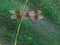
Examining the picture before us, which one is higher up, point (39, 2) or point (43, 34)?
point (39, 2)

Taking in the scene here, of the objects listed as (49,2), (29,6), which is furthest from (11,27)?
(49,2)

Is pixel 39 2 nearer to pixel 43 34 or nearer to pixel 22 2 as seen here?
pixel 22 2

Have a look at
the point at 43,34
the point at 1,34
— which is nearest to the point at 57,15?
the point at 43,34

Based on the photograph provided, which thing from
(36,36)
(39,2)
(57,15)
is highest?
(39,2)

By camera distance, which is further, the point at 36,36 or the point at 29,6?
the point at 29,6

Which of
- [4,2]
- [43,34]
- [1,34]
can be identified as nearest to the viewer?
[1,34]

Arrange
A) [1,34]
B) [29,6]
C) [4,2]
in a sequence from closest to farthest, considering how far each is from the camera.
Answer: [1,34] → [4,2] → [29,6]
